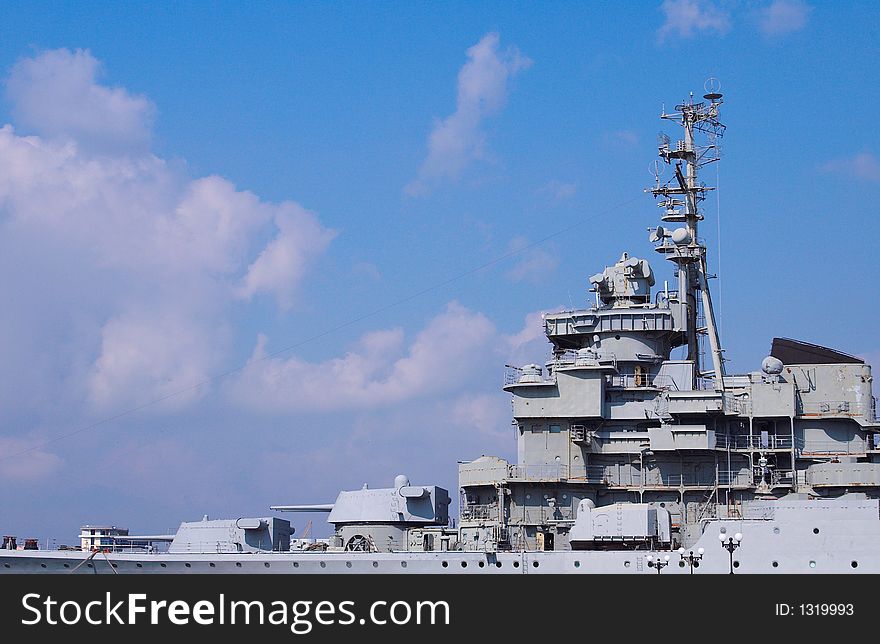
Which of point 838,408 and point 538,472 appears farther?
point 538,472

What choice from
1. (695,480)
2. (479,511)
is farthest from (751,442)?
(479,511)

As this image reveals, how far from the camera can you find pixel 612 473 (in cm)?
4525

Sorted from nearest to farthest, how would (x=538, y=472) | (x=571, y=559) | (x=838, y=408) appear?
(x=571, y=559), (x=838, y=408), (x=538, y=472)

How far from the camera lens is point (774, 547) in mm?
39688

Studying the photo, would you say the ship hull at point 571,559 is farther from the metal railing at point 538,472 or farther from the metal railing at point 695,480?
the metal railing at point 538,472

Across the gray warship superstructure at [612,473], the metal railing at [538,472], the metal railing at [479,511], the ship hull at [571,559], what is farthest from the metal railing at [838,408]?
the metal railing at [479,511]

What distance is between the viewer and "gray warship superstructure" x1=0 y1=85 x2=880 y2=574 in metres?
42.0

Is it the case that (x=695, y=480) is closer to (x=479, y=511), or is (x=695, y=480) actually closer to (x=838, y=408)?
(x=838, y=408)

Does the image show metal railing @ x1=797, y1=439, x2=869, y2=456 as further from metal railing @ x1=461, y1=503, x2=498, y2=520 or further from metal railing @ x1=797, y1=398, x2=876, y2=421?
metal railing @ x1=461, y1=503, x2=498, y2=520

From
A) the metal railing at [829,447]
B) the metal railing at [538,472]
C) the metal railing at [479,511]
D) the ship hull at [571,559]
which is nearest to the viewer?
the ship hull at [571,559]

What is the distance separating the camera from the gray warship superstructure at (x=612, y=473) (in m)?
42.0

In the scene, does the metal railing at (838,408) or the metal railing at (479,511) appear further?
the metal railing at (479,511)
